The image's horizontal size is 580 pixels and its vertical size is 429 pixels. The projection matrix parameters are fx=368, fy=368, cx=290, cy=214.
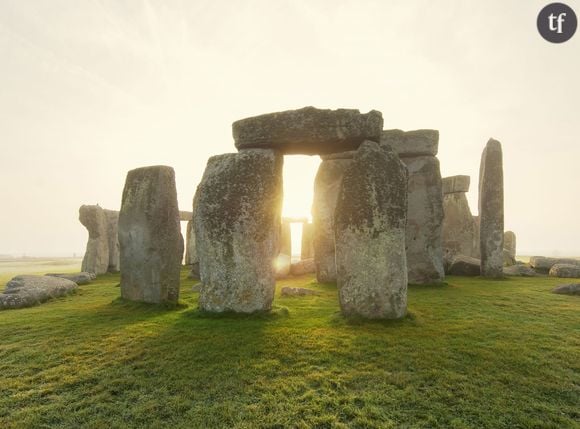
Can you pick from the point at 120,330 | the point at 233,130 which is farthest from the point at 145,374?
the point at 233,130

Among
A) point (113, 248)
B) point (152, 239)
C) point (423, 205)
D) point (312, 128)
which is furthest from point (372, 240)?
point (113, 248)

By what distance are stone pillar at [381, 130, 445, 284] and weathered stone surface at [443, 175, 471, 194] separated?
799cm

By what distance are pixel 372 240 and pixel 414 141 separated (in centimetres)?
699

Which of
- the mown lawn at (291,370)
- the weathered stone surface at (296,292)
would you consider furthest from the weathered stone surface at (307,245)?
the mown lawn at (291,370)

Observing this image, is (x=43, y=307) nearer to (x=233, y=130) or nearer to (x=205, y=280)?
(x=205, y=280)

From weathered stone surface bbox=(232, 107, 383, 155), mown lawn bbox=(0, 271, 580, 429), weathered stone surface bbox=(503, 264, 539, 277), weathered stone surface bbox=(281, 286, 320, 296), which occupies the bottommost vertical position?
mown lawn bbox=(0, 271, 580, 429)

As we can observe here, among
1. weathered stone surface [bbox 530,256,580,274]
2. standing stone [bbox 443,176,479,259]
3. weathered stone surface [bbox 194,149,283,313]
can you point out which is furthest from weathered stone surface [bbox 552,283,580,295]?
standing stone [bbox 443,176,479,259]

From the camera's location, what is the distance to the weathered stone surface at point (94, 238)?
1747 cm

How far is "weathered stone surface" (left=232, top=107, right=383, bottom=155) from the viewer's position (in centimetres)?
711

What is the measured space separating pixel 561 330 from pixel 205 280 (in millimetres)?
6323

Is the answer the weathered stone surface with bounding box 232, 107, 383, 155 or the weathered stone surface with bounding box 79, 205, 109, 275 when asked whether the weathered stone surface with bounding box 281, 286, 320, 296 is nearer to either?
the weathered stone surface with bounding box 232, 107, 383, 155

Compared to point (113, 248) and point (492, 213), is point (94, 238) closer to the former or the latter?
point (113, 248)

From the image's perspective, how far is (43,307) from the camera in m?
8.88

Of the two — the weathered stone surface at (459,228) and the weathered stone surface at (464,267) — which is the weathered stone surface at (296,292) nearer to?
the weathered stone surface at (464,267)
